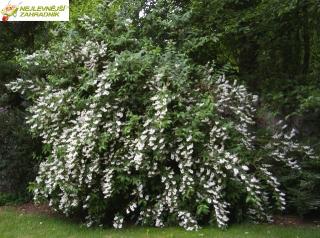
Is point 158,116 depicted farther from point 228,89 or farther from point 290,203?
point 290,203

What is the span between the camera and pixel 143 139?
→ 6.46 metres

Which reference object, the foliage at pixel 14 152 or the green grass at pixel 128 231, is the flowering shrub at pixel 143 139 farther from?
the foliage at pixel 14 152

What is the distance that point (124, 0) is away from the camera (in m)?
8.65

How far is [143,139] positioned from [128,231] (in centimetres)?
142

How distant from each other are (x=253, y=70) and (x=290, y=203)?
2914 mm

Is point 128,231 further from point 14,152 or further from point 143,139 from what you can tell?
point 14,152

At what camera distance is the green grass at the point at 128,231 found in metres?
6.44

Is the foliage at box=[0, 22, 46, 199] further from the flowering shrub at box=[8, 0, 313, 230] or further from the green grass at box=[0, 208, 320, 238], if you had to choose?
the green grass at box=[0, 208, 320, 238]

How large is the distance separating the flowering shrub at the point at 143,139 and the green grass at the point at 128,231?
0.19 m

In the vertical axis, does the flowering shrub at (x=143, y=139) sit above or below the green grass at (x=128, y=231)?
above

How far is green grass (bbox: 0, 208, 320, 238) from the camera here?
21.1 feet

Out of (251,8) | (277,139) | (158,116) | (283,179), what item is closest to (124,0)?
(251,8)

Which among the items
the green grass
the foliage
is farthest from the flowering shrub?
the foliage

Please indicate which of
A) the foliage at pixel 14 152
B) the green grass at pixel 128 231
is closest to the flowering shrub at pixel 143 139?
the green grass at pixel 128 231
